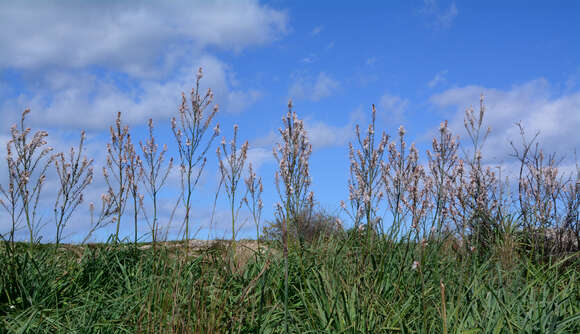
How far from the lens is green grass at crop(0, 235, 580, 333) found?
3.06 metres

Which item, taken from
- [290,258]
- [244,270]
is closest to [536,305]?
[290,258]

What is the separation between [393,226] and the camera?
452 centimetres

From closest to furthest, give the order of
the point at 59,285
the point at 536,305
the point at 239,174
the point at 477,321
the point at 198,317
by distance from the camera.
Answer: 1. the point at 198,317
2. the point at 477,321
3. the point at 536,305
4. the point at 59,285
5. the point at 239,174

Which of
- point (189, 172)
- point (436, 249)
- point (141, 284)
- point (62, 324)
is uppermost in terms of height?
point (189, 172)

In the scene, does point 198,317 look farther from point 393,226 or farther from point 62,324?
point 393,226

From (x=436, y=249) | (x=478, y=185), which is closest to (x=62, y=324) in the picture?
(x=436, y=249)

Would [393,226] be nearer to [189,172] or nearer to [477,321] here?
[477,321]

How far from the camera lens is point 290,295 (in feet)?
13.7

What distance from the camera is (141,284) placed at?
4.25 m

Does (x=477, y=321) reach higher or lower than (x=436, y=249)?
lower

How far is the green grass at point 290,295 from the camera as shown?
3.06 meters

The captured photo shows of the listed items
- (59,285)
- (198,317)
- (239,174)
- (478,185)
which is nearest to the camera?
(198,317)

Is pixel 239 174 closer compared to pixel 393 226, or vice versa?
pixel 393 226

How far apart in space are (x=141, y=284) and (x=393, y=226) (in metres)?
2.34
